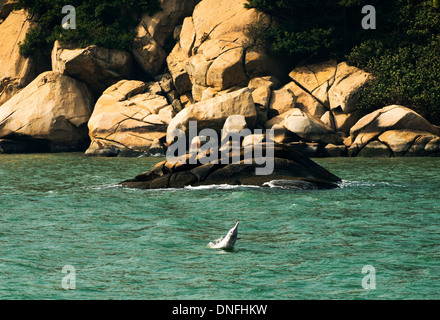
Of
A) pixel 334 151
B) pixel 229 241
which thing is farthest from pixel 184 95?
pixel 229 241

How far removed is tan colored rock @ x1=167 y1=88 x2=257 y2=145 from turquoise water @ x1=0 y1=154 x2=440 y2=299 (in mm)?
10163

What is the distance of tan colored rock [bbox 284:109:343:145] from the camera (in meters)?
27.6

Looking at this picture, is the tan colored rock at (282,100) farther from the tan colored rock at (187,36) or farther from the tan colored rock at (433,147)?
the tan colored rock at (433,147)

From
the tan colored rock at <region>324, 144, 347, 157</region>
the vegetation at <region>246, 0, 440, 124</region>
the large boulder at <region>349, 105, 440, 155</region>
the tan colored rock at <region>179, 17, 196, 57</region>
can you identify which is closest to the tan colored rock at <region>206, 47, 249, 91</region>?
the vegetation at <region>246, 0, 440, 124</region>

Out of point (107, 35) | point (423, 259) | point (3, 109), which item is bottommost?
point (423, 259)

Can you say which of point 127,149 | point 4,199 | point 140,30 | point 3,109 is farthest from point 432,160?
point 3,109

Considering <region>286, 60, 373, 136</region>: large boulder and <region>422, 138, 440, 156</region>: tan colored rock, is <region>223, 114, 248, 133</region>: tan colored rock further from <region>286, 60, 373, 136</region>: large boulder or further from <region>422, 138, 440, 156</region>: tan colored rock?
<region>422, 138, 440, 156</region>: tan colored rock

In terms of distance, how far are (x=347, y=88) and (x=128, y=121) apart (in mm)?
10432

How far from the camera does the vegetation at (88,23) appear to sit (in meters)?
34.3

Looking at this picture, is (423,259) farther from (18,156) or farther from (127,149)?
(18,156)

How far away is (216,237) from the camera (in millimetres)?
10773
